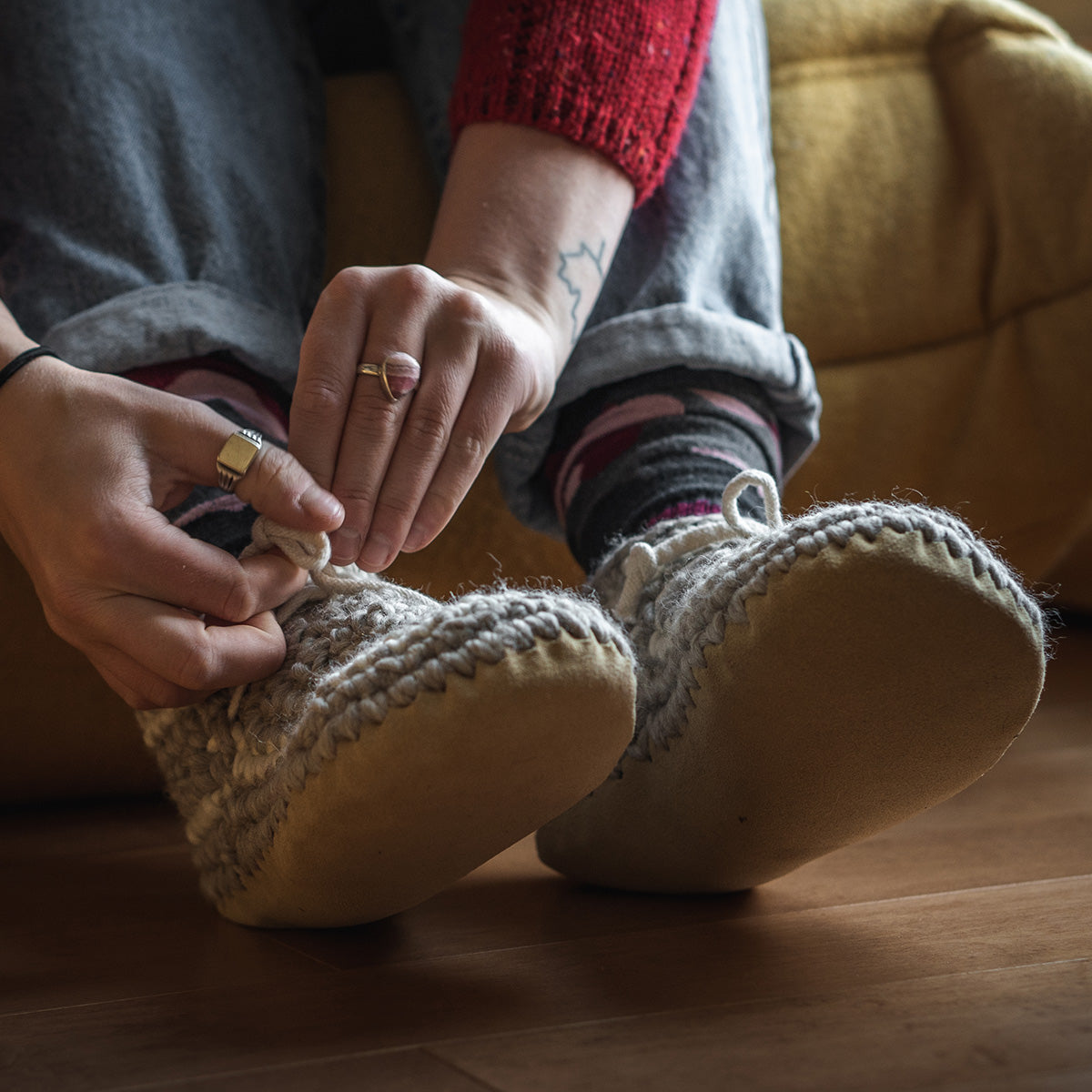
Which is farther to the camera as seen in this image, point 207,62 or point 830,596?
point 207,62

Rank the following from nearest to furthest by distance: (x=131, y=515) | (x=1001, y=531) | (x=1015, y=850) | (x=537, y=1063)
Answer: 1. (x=537, y=1063)
2. (x=131, y=515)
3. (x=1015, y=850)
4. (x=1001, y=531)

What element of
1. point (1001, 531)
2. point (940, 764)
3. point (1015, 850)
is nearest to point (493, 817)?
point (940, 764)

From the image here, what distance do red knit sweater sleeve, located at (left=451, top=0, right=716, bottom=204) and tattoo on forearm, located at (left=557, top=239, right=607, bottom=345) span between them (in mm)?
53

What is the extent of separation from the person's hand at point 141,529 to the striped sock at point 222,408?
0.04 meters

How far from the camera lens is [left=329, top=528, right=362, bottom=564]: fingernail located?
49cm

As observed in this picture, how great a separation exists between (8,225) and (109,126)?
77 millimetres

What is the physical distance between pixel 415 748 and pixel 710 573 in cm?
15

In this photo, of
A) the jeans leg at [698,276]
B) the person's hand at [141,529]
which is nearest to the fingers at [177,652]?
the person's hand at [141,529]

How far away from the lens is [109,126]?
60 centimetres

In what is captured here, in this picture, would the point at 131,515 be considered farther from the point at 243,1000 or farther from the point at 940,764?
the point at 940,764

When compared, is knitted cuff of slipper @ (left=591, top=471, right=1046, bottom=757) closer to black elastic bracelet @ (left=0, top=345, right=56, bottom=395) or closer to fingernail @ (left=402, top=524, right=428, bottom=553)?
fingernail @ (left=402, top=524, right=428, bottom=553)

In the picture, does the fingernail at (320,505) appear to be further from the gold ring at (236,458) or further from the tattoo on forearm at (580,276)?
the tattoo on forearm at (580,276)

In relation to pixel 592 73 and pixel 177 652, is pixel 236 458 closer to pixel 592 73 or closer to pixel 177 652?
pixel 177 652

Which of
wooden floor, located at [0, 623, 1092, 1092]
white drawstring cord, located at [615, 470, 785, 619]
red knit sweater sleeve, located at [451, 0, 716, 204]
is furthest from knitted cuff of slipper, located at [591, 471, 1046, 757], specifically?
red knit sweater sleeve, located at [451, 0, 716, 204]
